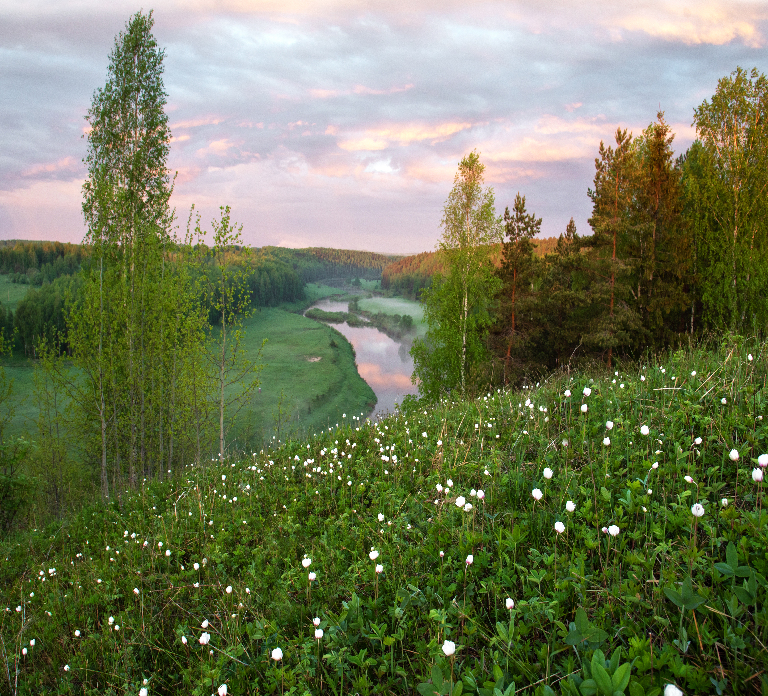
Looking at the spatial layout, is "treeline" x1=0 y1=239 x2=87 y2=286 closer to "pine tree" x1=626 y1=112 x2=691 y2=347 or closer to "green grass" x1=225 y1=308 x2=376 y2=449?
"green grass" x1=225 y1=308 x2=376 y2=449

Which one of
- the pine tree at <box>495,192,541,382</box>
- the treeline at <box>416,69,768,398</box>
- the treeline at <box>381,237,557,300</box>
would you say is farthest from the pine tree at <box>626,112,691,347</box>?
the treeline at <box>381,237,557,300</box>

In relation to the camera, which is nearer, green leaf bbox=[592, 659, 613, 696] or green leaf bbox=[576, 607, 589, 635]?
green leaf bbox=[592, 659, 613, 696]

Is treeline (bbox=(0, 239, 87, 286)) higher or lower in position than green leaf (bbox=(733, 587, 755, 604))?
higher

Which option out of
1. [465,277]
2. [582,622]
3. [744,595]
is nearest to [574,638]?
[582,622]

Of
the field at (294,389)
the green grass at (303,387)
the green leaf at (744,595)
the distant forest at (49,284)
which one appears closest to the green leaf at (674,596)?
the green leaf at (744,595)

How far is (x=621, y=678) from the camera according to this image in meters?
1.68

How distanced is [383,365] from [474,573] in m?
57.5

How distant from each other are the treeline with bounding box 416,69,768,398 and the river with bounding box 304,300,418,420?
41.6 ft

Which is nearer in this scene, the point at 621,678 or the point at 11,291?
the point at 621,678

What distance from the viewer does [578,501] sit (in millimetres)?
3395

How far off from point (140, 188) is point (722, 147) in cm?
2865

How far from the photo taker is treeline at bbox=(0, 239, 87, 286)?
252 feet

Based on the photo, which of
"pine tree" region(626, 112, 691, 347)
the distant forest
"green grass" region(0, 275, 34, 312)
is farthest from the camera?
"green grass" region(0, 275, 34, 312)

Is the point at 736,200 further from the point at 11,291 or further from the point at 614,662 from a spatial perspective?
the point at 11,291
